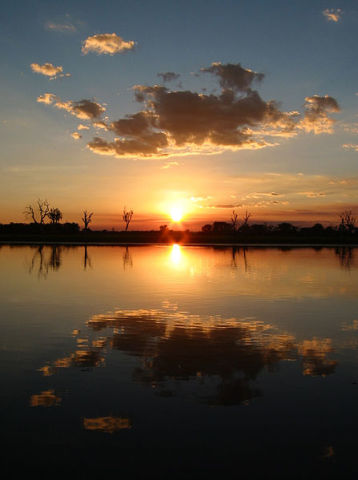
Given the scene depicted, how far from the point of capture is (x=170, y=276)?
1167 inches

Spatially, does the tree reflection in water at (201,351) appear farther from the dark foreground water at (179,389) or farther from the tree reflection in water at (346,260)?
the tree reflection in water at (346,260)

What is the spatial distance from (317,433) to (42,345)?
25.6ft

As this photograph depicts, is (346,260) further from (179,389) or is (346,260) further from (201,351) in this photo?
(179,389)

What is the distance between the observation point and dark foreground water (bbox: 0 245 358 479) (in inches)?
247

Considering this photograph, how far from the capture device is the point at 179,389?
8.70m

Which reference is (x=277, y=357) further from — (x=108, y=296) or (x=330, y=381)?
Answer: (x=108, y=296)

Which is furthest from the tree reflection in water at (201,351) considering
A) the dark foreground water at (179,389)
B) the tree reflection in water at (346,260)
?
the tree reflection in water at (346,260)

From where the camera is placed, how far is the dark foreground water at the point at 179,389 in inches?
247

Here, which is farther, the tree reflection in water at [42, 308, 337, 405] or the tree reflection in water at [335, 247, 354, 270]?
the tree reflection in water at [335, 247, 354, 270]

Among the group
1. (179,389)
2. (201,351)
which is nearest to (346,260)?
(201,351)

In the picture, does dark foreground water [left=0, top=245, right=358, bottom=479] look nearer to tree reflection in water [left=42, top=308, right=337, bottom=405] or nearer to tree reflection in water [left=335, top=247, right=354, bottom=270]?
tree reflection in water [left=42, top=308, right=337, bottom=405]

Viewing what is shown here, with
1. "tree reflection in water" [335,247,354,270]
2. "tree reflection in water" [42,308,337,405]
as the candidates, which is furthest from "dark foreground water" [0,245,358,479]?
"tree reflection in water" [335,247,354,270]

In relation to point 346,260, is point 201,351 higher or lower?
lower

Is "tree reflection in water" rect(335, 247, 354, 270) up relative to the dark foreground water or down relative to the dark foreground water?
up
